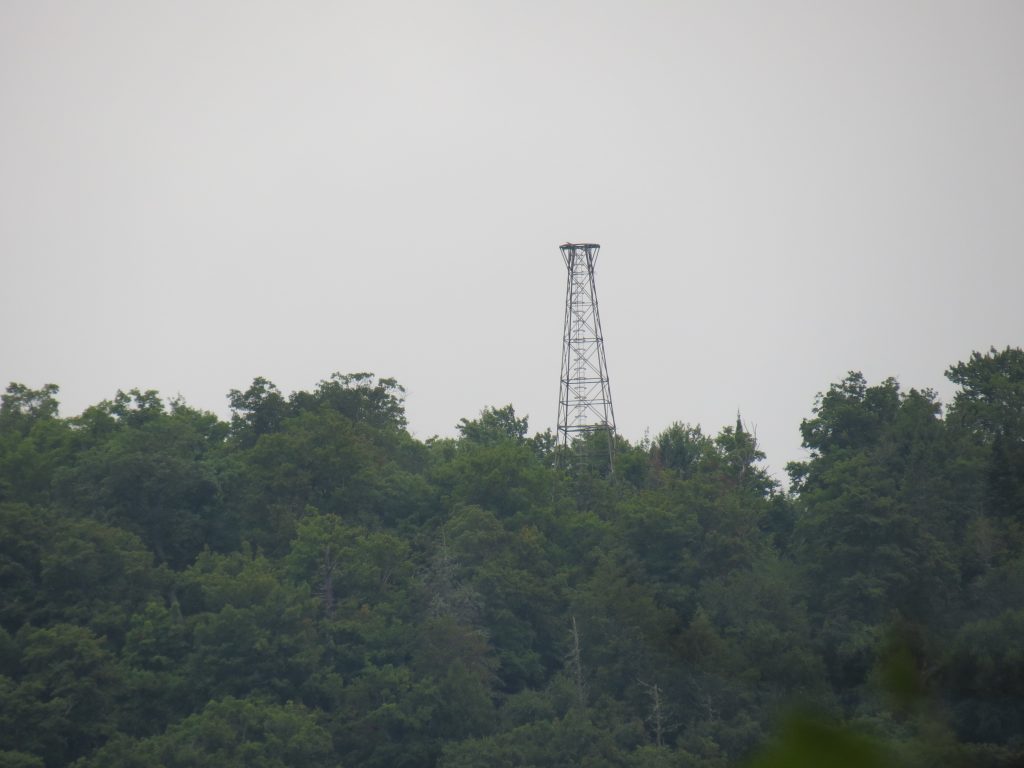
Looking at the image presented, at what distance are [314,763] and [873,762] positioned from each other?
2206 centimetres

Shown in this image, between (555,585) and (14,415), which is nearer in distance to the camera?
(555,585)

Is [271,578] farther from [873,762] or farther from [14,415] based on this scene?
[873,762]

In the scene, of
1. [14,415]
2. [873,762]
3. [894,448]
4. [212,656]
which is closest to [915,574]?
[894,448]

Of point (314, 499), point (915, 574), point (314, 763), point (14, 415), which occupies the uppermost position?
point (14, 415)

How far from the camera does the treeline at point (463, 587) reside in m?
30.5

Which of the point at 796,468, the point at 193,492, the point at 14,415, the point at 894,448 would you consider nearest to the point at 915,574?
the point at 894,448

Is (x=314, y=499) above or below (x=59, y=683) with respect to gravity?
above

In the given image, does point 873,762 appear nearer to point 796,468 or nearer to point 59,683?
point 59,683

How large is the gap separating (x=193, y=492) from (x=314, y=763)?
10180mm

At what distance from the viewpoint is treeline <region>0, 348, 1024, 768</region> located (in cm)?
3052

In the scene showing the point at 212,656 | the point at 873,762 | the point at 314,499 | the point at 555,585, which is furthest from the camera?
the point at 314,499

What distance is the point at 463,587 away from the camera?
35.4m

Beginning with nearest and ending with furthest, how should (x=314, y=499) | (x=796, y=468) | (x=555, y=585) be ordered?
(x=555, y=585) → (x=314, y=499) → (x=796, y=468)

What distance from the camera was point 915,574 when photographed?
33094mm
